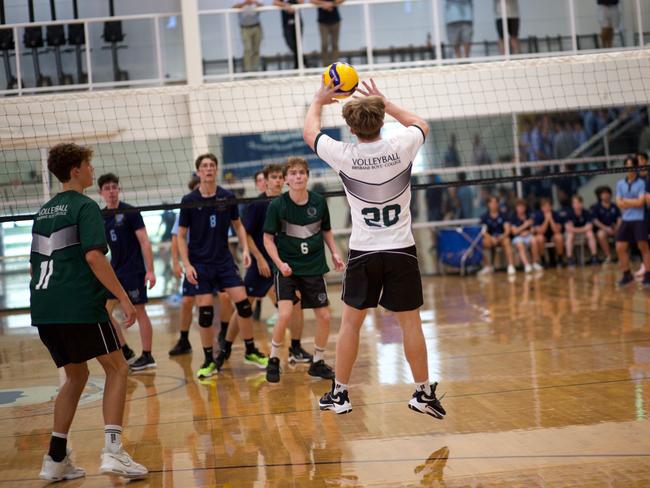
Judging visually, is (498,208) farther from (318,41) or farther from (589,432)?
(589,432)

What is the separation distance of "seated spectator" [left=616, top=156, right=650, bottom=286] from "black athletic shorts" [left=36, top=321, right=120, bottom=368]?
9065 millimetres

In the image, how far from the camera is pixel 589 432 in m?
5.06

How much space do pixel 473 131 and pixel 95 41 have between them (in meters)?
7.52

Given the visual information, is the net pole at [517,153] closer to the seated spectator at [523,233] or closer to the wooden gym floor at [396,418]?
the seated spectator at [523,233]

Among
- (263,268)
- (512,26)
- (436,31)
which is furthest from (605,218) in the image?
(263,268)

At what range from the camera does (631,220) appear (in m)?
12.5

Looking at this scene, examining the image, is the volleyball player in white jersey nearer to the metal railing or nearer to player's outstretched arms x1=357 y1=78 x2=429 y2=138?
player's outstretched arms x1=357 y1=78 x2=429 y2=138

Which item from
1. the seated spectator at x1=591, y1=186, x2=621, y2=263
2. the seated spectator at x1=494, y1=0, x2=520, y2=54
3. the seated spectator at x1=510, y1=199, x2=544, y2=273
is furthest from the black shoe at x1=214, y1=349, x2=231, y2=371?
the seated spectator at x1=591, y1=186, x2=621, y2=263

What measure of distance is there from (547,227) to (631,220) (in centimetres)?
419

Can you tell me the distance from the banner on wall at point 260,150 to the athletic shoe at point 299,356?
8571 millimetres

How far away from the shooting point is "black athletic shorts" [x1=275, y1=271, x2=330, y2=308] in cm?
743

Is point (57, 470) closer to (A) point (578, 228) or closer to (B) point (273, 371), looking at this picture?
(B) point (273, 371)

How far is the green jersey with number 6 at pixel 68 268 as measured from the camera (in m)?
4.78

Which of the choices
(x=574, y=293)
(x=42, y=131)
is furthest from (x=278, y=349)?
(x=42, y=131)
